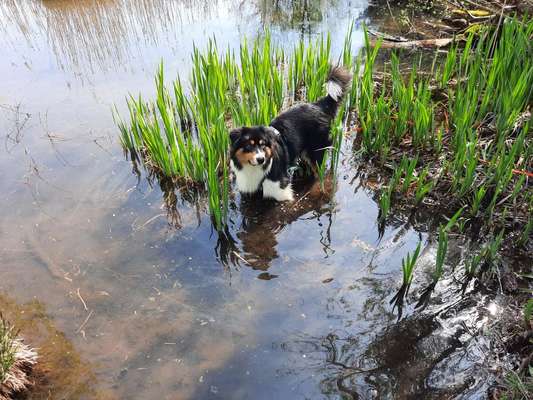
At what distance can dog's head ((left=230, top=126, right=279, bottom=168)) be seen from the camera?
11.2ft

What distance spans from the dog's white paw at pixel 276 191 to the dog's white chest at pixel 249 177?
0.08m

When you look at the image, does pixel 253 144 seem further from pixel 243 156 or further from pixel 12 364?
pixel 12 364

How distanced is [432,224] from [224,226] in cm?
179

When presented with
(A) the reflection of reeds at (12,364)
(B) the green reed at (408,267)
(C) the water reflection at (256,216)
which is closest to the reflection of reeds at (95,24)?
(C) the water reflection at (256,216)

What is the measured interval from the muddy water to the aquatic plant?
0.90ft

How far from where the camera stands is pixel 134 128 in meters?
4.06

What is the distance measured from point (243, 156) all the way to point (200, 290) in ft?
3.84

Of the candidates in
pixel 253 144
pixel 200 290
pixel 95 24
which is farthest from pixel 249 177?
pixel 95 24

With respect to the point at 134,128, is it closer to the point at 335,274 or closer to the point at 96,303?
the point at 96,303

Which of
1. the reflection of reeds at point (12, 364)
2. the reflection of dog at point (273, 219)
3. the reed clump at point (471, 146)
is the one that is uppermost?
the reed clump at point (471, 146)

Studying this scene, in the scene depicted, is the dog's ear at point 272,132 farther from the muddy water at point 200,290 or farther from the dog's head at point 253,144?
the muddy water at point 200,290

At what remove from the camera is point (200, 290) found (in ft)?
10.1

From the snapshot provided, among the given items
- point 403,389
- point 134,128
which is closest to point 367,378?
point 403,389

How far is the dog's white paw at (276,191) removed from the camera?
3.79m
